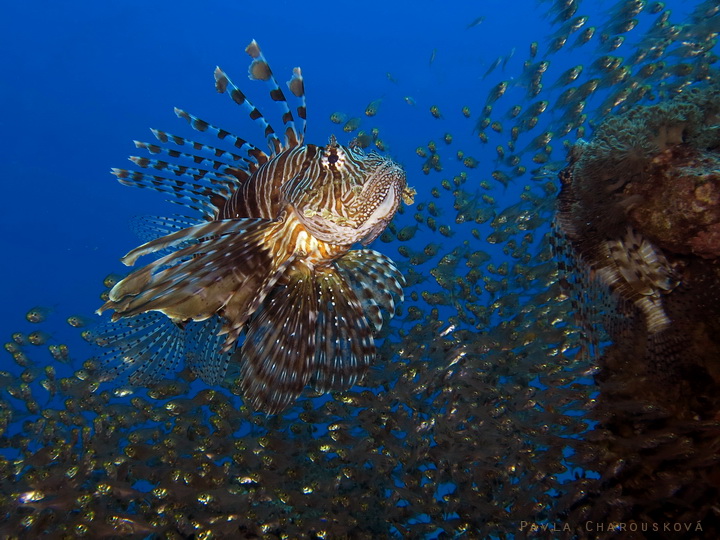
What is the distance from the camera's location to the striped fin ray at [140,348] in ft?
15.8

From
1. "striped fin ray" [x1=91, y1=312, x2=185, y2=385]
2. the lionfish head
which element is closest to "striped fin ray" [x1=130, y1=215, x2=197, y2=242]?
"striped fin ray" [x1=91, y1=312, x2=185, y2=385]

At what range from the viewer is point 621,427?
3678mm

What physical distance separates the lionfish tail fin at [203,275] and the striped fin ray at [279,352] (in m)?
0.36

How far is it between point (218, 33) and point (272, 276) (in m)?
85.3

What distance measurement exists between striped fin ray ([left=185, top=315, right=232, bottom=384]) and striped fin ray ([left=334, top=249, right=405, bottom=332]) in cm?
153

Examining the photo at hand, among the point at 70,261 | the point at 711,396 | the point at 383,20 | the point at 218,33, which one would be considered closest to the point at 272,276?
the point at 711,396

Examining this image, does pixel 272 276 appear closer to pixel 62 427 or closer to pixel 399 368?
pixel 399 368

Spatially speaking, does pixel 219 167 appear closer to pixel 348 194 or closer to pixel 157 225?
pixel 157 225

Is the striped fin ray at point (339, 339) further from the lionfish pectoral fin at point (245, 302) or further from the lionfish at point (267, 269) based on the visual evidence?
the lionfish pectoral fin at point (245, 302)

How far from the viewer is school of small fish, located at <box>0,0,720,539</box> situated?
3.11 m

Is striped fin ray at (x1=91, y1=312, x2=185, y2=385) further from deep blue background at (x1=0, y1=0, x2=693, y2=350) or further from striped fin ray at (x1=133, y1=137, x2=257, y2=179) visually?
deep blue background at (x1=0, y1=0, x2=693, y2=350)

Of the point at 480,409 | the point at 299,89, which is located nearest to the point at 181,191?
the point at 299,89

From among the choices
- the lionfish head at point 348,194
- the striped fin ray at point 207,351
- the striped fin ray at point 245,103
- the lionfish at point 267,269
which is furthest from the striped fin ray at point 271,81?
the striped fin ray at point 207,351

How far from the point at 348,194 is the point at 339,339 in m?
1.57
